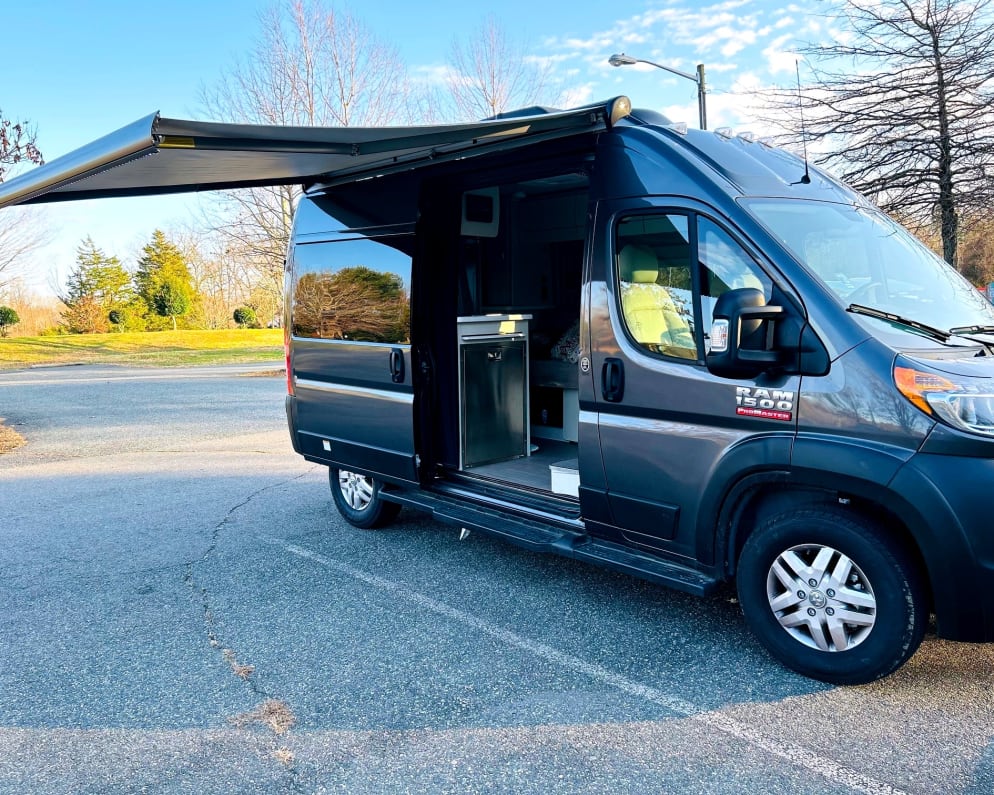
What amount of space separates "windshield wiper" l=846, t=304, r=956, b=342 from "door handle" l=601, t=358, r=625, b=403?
1122mm

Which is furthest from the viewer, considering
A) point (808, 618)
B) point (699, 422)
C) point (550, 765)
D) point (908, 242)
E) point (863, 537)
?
point (908, 242)

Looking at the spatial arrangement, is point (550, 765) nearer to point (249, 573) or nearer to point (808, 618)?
point (808, 618)

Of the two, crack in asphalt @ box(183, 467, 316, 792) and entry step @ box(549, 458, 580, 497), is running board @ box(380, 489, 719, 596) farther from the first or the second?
crack in asphalt @ box(183, 467, 316, 792)

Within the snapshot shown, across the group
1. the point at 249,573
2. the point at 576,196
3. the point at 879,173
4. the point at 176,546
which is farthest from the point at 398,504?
the point at 879,173

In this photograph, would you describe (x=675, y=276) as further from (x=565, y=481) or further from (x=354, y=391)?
(x=354, y=391)

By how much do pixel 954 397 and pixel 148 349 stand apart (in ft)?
109

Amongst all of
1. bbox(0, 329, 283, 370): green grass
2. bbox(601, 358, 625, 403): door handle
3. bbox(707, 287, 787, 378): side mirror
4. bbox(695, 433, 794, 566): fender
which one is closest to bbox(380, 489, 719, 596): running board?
bbox(695, 433, 794, 566): fender

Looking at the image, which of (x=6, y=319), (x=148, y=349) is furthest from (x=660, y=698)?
(x=6, y=319)

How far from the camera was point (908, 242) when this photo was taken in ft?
14.1

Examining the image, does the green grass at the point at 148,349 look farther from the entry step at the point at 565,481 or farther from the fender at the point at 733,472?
the fender at the point at 733,472

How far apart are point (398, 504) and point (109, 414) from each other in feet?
32.8

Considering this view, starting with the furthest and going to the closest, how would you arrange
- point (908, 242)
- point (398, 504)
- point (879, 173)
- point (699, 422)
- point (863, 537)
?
point (879, 173), point (398, 504), point (908, 242), point (699, 422), point (863, 537)

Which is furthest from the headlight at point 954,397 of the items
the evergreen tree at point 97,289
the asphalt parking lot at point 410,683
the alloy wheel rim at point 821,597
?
the evergreen tree at point 97,289

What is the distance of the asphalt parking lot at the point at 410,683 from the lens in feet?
9.60
